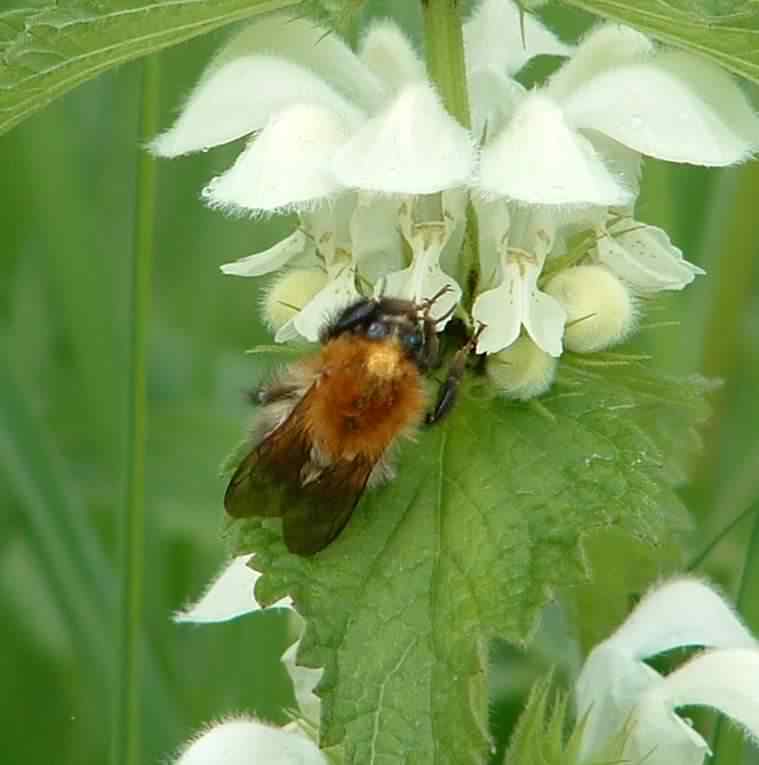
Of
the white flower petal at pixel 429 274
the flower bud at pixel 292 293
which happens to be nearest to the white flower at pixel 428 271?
the white flower petal at pixel 429 274

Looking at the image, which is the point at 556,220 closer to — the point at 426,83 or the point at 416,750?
the point at 426,83

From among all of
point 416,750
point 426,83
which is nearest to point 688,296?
point 426,83

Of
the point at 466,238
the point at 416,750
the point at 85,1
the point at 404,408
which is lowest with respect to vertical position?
the point at 416,750

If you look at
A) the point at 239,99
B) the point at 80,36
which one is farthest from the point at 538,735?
the point at 80,36

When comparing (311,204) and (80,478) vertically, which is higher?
(311,204)

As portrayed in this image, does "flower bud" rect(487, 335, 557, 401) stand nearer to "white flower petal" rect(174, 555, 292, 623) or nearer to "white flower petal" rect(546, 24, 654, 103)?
"white flower petal" rect(546, 24, 654, 103)

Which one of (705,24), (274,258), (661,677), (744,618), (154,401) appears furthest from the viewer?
(154,401)

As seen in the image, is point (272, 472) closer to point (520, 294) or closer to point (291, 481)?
point (291, 481)
